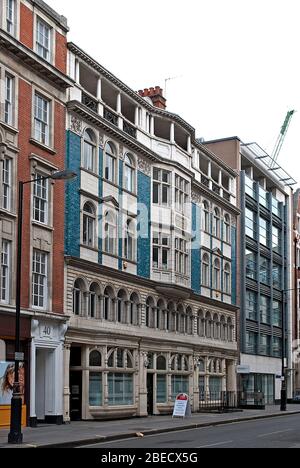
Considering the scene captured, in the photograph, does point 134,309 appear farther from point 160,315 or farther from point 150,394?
point 150,394

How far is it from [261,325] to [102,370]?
27955 millimetres

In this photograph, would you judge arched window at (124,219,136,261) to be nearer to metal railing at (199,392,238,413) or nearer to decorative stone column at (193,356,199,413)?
decorative stone column at (193,356,199,413)

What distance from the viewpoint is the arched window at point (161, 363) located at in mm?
43719

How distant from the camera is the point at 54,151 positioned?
3478cm

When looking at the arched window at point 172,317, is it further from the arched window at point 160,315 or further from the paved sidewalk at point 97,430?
the paved sidewalk at point 97,430

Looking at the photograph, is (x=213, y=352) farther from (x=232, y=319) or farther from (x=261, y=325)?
(x=261, y=325)

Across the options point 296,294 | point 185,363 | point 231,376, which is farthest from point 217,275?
point 296,294

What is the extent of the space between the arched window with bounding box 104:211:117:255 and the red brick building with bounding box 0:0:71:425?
4.06 meters

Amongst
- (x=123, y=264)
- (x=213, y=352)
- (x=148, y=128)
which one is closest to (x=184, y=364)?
(x=213, y=352)

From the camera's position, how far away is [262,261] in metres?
64.6

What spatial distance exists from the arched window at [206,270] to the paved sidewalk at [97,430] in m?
12.0

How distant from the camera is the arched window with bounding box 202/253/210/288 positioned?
5097 centimetres

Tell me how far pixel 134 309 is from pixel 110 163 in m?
7.75
